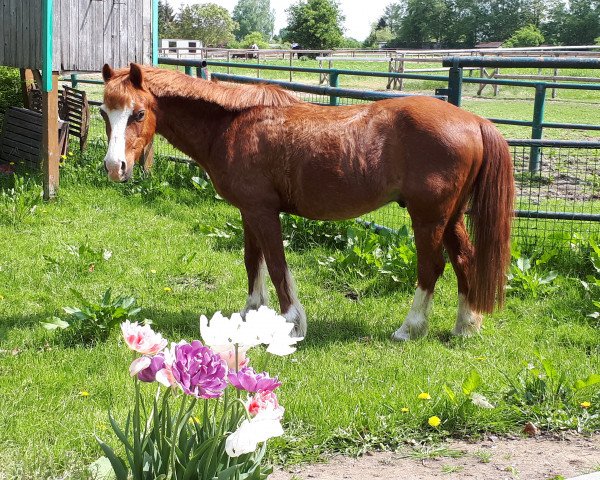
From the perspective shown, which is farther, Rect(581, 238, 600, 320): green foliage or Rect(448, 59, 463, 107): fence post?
Rect(448, 59, 463, 107): fence post

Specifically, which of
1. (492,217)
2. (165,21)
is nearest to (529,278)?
(492,217)

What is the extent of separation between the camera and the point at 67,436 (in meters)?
3.49

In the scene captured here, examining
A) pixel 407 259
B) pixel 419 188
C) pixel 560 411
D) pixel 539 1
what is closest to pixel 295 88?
pixel 407 259

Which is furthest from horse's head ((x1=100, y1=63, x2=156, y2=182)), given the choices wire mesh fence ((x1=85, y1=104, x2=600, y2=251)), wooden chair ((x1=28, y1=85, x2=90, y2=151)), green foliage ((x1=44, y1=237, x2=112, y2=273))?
wooden chair ((x1=28, y1=85, x2=90, y2=151))

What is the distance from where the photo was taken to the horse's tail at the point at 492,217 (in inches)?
192

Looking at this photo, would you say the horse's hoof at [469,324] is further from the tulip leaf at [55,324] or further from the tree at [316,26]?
Answer: the tree at [316,26]

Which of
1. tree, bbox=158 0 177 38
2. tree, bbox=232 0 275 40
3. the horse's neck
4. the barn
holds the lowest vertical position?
the horse's neck

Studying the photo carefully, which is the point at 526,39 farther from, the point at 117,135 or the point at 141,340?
the point at 141,340

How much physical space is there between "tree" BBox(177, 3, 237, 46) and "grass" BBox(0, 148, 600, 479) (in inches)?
3389

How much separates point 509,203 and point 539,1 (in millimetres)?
82822

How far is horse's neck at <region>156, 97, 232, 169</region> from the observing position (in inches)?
203

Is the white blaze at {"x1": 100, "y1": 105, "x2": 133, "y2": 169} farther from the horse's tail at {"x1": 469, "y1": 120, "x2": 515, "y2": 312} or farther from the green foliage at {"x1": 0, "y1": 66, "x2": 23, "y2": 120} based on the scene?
the green foliage at {"x1": 0, "y1": 66, "x2": 23, "y2": 120}

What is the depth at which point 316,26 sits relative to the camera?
68.6m

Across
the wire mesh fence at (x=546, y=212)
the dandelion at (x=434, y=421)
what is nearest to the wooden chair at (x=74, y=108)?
the wire mesh fence at (x=546, y=212)
